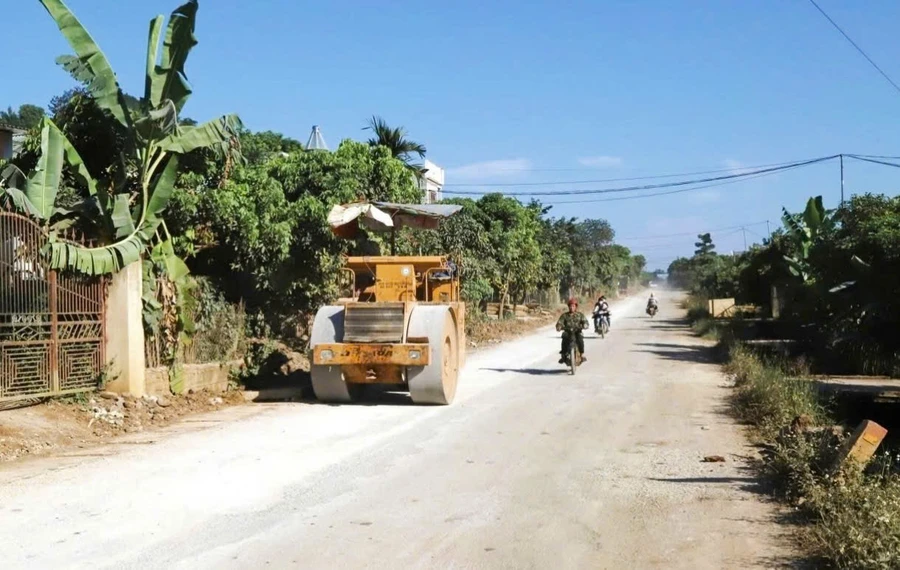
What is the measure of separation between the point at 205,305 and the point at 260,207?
2.22 m

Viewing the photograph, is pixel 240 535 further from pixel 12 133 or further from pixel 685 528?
pixel 12 133

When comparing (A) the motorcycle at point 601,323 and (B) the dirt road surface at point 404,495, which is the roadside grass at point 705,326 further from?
(B) the dirt road surface at point 404,495

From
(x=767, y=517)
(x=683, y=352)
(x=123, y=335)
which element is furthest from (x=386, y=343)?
(x=683, y=352)

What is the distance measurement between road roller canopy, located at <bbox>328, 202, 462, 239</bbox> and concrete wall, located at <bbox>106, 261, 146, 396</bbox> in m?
4.58

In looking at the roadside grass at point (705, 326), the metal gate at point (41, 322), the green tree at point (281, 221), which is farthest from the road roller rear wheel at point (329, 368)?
the roadside grass at point (705, 326)

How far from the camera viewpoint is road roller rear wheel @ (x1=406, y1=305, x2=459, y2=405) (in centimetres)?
1447

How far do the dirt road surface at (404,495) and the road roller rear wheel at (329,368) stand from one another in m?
0.71

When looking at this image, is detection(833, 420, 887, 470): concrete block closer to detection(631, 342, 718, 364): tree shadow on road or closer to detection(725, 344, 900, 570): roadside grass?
detection(725, 344, 900, 570): roadside grass

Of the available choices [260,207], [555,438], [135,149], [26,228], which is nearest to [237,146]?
[260,207]

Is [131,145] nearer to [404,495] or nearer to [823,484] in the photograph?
[404,495]

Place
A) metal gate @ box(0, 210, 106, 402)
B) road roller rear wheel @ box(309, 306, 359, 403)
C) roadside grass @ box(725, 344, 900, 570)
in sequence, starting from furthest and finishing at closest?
road roller rear wheel @ box(309, 306, 359, 403)
metal gate @ box(0, 210, 106, 402)
roadside grass @ box(725, 344, 900, 570)

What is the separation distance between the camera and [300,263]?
1991 centimetres

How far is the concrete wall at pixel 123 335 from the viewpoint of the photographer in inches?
529

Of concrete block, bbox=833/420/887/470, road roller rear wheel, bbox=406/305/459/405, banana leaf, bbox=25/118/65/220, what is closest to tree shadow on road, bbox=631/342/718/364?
road roller rear wheel, bbox=406/305/459/405
